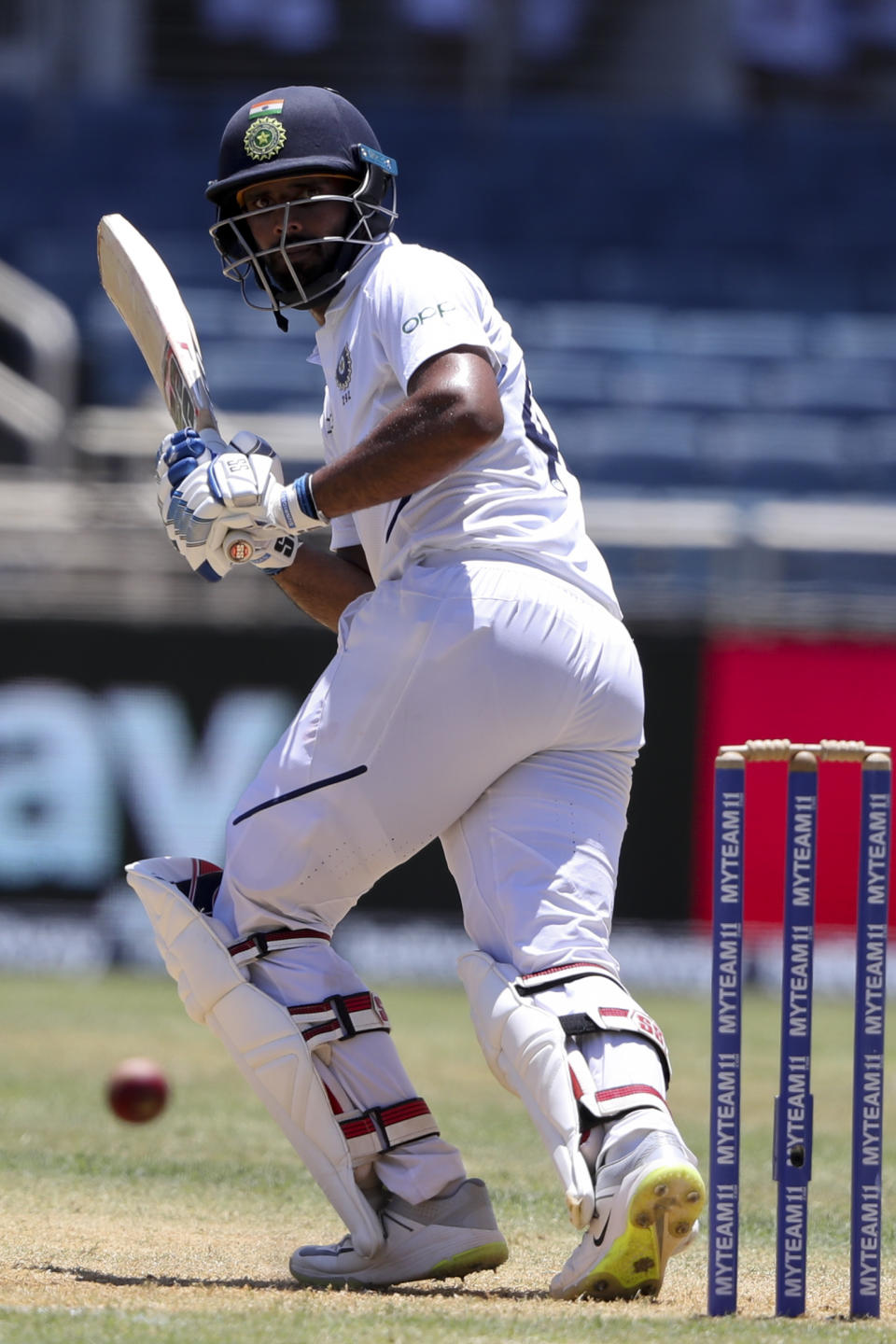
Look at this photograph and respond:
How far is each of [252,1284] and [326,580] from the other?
1.32 metres

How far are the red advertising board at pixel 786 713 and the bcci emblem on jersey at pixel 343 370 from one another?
615cm

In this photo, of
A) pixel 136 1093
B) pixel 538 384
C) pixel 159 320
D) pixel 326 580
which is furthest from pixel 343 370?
pixel 538 384

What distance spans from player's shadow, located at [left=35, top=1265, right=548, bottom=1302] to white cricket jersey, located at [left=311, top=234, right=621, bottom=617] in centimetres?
119

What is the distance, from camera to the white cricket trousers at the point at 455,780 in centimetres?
326

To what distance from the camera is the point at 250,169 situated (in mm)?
3453

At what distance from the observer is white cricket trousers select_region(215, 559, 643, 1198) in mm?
3258

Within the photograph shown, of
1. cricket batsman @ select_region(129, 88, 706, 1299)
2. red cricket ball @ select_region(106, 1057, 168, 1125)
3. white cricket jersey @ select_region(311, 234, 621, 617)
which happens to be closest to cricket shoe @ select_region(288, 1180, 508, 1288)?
cricket batsman @ select_region(129, 88, 706, 1299)

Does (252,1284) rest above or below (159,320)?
below

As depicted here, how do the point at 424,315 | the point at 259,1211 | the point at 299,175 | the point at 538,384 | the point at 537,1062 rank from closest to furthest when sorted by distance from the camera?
the point at 537,1062 → the point at 424,315 → the point at 299,175 → the point at 259,1211 → the point at 538,384

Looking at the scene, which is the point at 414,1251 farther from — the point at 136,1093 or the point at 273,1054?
the point at 136,1093

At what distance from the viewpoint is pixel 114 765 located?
9391 millimetres

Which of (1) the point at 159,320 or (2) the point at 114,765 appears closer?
(1) the point at 159,320

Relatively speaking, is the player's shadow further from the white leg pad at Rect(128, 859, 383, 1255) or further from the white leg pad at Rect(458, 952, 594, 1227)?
the white leg pad at Rect(458, 952, 594, 1227)

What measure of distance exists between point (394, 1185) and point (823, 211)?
14.0 m
